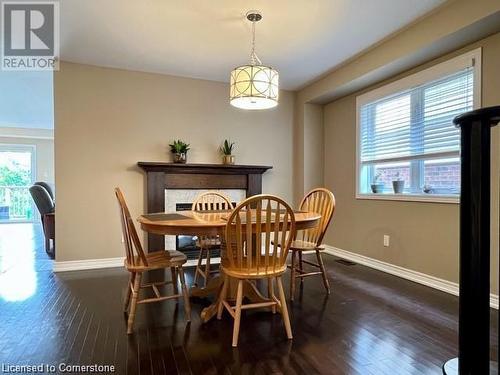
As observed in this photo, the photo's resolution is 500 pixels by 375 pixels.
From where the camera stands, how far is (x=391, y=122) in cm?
372

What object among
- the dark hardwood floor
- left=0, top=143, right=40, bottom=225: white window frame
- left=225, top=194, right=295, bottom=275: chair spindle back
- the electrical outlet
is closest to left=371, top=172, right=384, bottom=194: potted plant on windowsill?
the electrical outlet

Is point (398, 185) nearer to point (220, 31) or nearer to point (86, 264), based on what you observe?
point (220, 31)

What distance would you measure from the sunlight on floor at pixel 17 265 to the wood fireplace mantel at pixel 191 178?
1330 millimetres

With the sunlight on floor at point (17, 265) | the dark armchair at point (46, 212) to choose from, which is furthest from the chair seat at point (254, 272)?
the dark armchair at point (46, 212)

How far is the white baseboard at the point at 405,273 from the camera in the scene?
2.93 meters

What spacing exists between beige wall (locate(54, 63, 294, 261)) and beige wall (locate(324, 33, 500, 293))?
4.37ft

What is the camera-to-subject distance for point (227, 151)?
440 centimetres

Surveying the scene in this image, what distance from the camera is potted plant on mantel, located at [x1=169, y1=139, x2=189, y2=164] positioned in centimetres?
411

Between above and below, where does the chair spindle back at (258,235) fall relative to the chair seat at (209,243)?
above

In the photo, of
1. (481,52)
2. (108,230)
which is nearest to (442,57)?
(481,52)

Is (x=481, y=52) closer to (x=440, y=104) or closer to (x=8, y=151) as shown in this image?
(x=440, y=104)

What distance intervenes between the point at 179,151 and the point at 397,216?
106 inches

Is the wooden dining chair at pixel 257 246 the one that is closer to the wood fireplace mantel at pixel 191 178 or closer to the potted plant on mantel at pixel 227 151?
the wood fireplace mantel at pixel 191 178

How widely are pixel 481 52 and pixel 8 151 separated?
31.5ft
